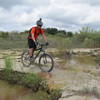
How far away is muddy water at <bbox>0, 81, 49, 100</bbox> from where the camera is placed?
8.32 metres

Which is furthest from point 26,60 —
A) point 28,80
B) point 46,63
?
point 28,80

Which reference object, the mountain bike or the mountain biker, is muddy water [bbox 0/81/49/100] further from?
the mountain biker

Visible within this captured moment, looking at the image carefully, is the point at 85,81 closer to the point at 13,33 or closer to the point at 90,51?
the point at 90,51

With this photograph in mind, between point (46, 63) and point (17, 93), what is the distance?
2185 mm

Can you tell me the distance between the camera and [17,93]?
29.2 feet

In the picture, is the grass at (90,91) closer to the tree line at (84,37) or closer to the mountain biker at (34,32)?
the mountain biker at (34,32)

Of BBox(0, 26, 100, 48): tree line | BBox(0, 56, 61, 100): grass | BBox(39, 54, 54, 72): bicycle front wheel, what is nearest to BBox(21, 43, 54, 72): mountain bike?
BBox(39, 54, 54, 72): bicycle front wheel

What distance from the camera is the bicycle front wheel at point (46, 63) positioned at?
10656 mm

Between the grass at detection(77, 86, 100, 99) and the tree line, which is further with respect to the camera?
the tree line

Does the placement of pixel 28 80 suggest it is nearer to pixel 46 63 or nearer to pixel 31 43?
pixel 46 63

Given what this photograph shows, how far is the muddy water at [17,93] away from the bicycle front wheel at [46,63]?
166 cm

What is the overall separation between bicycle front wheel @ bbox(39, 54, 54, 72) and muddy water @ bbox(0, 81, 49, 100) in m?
1.66

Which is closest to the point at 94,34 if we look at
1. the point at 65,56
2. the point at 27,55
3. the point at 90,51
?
the point at 90,51

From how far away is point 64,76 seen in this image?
989 centimetres
